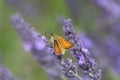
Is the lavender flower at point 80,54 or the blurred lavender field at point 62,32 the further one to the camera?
the blurred lavender field at point 62,32

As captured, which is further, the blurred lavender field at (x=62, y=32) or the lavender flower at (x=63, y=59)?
the blurred lavender field at (x=62, y=32)

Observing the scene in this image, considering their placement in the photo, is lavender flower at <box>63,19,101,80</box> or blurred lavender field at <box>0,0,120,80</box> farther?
blurred lavender field at <box>0,0,120,80</box>

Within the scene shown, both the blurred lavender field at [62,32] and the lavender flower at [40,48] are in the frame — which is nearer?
the lavender flower at [40,48]

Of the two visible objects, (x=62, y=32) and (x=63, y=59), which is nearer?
(x=63, y=59)

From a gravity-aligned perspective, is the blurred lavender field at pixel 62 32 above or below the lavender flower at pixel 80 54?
above

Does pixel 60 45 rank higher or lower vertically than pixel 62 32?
lower

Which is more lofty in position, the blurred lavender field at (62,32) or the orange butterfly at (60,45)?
the blurred lavender field at (62,32)

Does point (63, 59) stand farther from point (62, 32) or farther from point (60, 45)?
point (62, 32)

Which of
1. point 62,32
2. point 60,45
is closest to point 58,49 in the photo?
point 60,45
